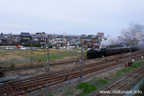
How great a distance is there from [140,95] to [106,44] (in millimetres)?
19924

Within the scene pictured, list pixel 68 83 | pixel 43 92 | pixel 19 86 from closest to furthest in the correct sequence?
pixel 43 92
pixel 19 86
pixel 68 83

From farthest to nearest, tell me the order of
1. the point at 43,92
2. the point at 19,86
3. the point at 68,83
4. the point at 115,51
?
the point at 115,51 < the point at 68,83 < the point at 19,86 < the point at 43,92

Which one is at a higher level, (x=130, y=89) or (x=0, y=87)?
(x=0, y=87)

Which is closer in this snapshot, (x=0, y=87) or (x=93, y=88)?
(x=0, y=87)

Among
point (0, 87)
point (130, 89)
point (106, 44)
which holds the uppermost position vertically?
point (106, 44)

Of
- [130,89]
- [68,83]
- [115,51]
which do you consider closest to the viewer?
[130,89]

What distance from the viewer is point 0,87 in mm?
8148

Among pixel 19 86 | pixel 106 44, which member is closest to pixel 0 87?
pixel 19 86

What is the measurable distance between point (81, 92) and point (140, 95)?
12.5 ft

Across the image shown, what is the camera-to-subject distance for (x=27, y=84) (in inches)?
351

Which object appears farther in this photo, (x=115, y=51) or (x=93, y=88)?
(x=115, y=51)

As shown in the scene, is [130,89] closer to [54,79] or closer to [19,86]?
[54,79]

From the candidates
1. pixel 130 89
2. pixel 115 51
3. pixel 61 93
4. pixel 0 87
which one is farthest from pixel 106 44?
pixel 0 87

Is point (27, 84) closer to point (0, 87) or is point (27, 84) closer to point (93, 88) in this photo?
point (0, 87)
